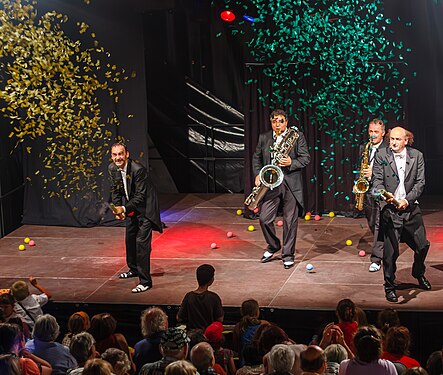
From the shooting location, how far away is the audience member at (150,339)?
21.7 ft

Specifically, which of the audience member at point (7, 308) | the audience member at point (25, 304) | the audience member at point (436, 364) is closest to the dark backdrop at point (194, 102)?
the audience member at point (25, 304)

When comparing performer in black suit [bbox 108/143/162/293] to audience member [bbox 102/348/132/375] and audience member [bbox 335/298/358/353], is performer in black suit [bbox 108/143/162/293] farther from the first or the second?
audience member [bbox 102/348/132/375]

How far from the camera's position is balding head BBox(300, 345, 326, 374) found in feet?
18.1

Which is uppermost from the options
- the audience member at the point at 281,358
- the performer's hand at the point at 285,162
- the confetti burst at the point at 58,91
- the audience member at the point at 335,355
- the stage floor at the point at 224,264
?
the confetti burst at the point at 58,91

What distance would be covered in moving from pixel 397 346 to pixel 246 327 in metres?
1.14

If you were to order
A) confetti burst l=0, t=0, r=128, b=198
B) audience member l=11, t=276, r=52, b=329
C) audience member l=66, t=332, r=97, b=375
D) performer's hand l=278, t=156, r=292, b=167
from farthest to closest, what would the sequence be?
confetti burst l=0, t=0, r=128, b=198 < performer's hand l=278, t=156, r=292, b=167 < audience member l=11, t=276, r=52, b=329 < audience member l=66, t=332, r=97, b=375

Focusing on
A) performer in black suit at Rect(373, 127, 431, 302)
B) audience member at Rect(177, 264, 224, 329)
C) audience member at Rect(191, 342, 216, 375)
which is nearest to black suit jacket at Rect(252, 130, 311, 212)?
performer in black suit at Rect(373, 127, 431, 302)

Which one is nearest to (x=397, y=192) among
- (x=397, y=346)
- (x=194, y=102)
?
(x=397, y=346)

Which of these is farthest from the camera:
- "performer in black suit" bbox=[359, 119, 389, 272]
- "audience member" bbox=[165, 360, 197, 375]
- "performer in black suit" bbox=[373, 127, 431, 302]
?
"performer in black suit" bbox=[359, 119, 389, 272]

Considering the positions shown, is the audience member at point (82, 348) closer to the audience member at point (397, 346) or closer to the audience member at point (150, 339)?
the audience member at point (150, 339)

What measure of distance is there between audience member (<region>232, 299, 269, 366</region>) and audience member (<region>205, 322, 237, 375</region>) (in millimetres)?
107

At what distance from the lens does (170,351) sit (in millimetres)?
5875

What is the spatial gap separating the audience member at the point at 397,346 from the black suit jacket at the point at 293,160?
159 inches

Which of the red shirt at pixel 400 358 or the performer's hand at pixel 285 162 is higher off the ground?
the performer's hand at pixel 285 162
